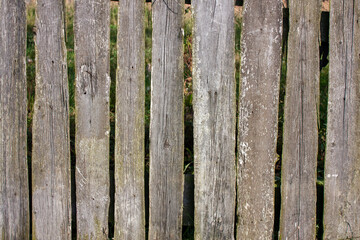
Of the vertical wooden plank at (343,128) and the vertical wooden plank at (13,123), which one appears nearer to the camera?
the vertical wooden plank at (13,123)

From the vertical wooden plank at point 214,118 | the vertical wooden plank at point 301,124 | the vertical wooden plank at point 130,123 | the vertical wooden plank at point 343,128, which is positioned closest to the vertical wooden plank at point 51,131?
the vertical wooden plank at point 130,123

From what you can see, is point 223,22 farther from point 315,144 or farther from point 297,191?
point 297,191

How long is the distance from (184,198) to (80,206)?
0.62 m

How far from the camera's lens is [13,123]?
2.42 meters

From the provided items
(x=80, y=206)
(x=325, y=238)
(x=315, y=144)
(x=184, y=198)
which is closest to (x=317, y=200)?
(x=325, y=238)

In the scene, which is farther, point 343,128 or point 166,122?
point 343,128

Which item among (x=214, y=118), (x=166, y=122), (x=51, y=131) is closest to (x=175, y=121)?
(x=166, y=122)

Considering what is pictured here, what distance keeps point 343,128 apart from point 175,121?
1012mm

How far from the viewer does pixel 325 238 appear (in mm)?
2600

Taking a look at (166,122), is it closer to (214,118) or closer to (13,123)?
(214,118)

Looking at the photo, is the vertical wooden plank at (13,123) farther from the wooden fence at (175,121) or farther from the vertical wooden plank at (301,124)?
the vertical wooden plank at (301,124)

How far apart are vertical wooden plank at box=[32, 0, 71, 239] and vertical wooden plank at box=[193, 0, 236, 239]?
2.49 feet

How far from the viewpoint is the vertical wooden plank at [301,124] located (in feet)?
7.97

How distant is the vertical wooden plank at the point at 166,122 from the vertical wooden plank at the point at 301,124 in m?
0.63
